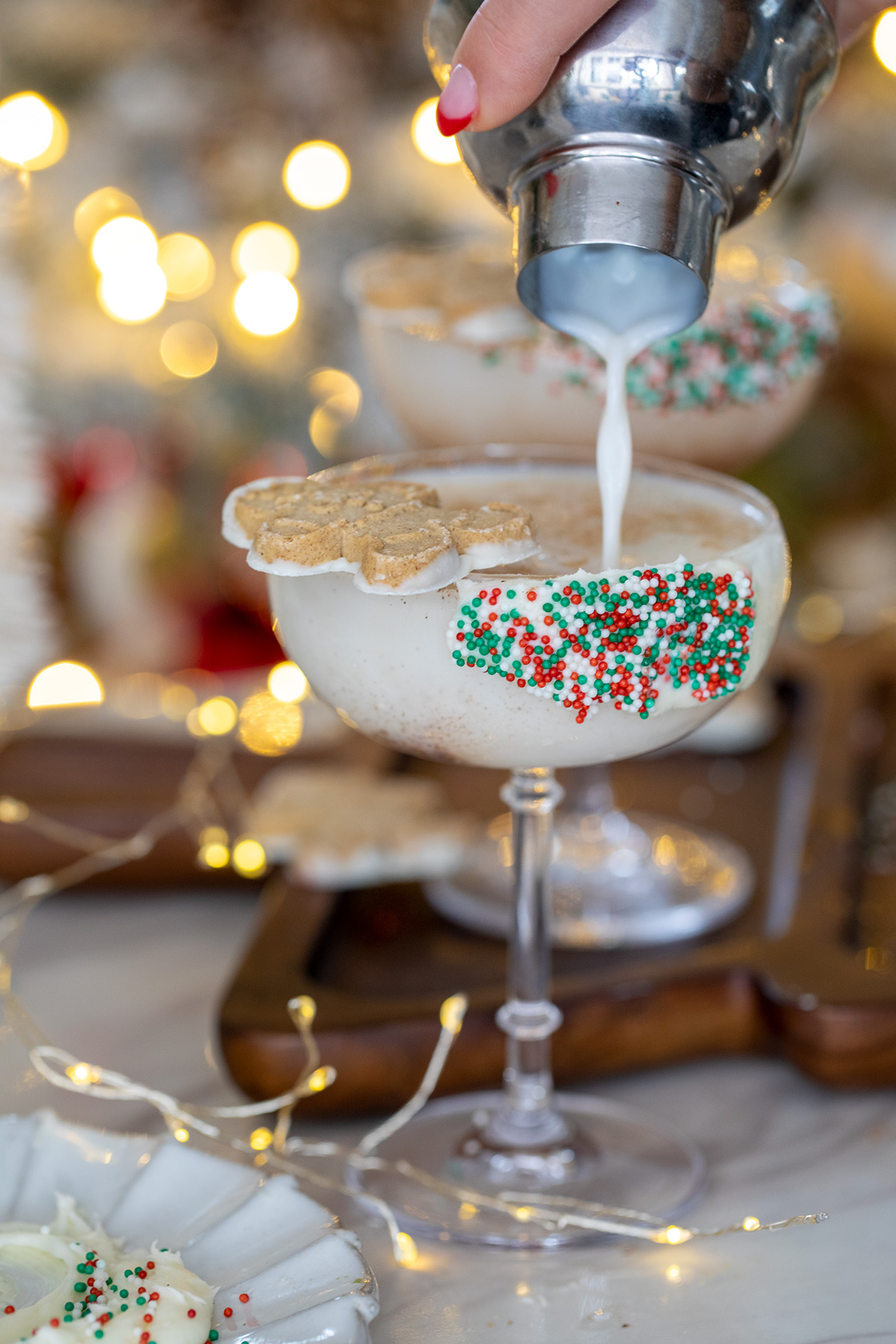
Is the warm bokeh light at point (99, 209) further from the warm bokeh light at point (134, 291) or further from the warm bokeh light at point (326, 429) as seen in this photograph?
the warm bokeh light at point (326, 429)

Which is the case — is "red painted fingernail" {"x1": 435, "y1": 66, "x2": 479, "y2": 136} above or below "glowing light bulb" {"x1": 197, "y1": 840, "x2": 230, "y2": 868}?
above

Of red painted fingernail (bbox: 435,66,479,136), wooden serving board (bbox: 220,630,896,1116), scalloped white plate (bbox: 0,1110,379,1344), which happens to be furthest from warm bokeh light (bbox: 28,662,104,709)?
red painted fingernail (bbox: 435,66,479,136)

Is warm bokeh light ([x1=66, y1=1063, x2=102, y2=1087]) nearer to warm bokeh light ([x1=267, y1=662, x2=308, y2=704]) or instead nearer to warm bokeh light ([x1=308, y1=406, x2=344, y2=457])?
warm bokeh light ([x1=267, y1=662, x2=308, y2=704])

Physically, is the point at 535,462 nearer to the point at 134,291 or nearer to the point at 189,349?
the point at 134,291

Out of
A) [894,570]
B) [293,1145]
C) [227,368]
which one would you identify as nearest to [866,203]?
[894,570]

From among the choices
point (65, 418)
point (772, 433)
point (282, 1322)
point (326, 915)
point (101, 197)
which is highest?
point (101, 197)

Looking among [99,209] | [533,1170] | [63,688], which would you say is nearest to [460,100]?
[533,1170]

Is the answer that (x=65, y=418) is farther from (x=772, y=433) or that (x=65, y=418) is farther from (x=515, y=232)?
(x=515, y=232)

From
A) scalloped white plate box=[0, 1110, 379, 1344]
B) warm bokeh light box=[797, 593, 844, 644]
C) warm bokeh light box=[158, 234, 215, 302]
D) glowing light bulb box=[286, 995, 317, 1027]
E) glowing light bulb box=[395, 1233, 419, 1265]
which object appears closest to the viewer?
scalloped white plate box=[0, 1110, 379, 1344]
